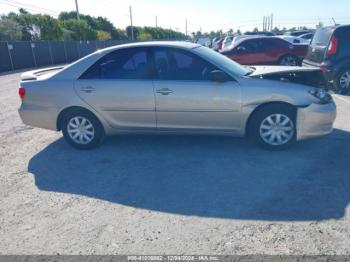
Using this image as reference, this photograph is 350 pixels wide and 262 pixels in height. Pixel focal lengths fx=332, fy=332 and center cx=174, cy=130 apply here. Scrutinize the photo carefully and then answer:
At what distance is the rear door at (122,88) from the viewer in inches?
197

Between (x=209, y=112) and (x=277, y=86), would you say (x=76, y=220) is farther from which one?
(x=277, y=86)

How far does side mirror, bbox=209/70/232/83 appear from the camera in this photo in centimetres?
471

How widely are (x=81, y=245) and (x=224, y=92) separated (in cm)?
285

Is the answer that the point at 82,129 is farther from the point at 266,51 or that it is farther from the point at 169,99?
the point at 266,51

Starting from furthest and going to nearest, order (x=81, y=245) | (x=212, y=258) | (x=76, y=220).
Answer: (x=76, y=220) < (x=81, y=245) < (x=212, y=258)

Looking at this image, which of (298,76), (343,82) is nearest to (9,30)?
(343,82)

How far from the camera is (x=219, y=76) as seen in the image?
4.71 metres

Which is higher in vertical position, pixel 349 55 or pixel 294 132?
pixel 349 55

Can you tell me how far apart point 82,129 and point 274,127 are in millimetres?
2970

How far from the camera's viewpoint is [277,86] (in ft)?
15.5

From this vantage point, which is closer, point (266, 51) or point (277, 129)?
point (277, 129)

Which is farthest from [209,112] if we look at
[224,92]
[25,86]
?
[25,86]

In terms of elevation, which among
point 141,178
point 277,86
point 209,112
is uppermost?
point 277,86

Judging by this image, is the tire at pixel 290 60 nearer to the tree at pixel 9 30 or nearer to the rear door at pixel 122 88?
the rear door at pixel 122 88
